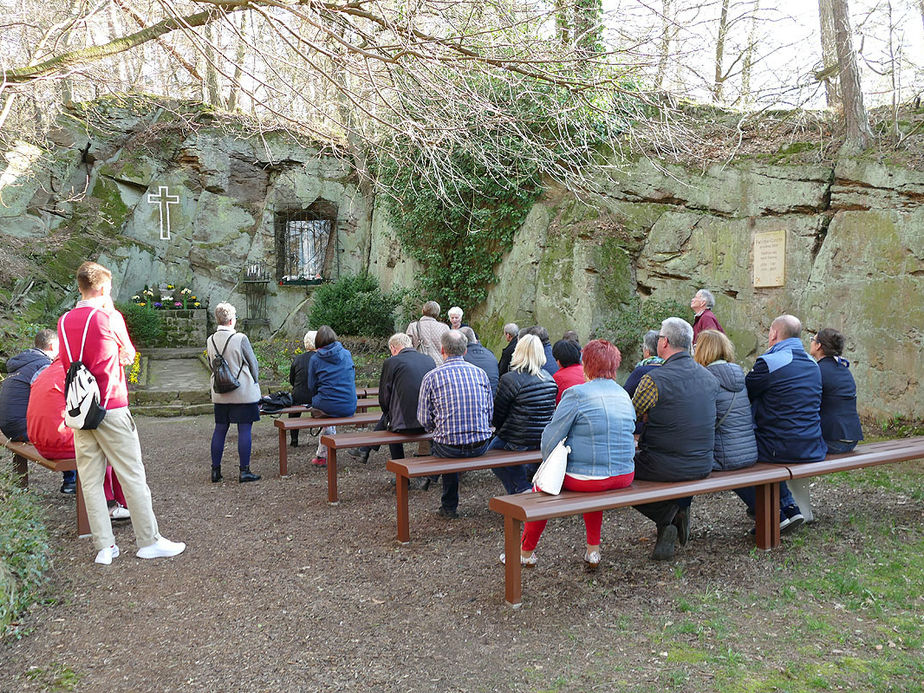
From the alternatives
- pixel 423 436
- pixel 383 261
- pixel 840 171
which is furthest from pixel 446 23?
pixel 383 261

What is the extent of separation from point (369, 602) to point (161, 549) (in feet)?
5.54

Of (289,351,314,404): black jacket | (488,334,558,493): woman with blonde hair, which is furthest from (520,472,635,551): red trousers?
(289,351,314,404): black jacket

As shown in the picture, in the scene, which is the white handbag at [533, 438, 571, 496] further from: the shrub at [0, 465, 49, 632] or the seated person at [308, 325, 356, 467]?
the seated person at [308, 325, 356, 467]

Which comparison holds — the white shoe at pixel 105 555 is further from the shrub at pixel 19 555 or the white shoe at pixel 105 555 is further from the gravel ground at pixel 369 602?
the shrub at pixel 19 555

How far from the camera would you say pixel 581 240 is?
10836mm

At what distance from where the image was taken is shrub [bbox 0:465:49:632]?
141 inches

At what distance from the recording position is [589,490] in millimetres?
3867

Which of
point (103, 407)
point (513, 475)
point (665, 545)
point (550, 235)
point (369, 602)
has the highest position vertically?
point (550, 235)

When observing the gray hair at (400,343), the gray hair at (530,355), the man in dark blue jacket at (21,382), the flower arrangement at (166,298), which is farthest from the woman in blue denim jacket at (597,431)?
the flower arrangement at (166,298)

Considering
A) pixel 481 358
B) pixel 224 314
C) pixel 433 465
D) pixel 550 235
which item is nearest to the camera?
pixel 433 465

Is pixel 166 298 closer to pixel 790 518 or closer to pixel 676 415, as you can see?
pixel 676 415

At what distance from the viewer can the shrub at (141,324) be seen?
52.0 feet

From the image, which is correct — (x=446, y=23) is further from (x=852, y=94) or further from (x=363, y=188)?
(x=363, y=188)

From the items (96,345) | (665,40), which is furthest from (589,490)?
(96,345)
